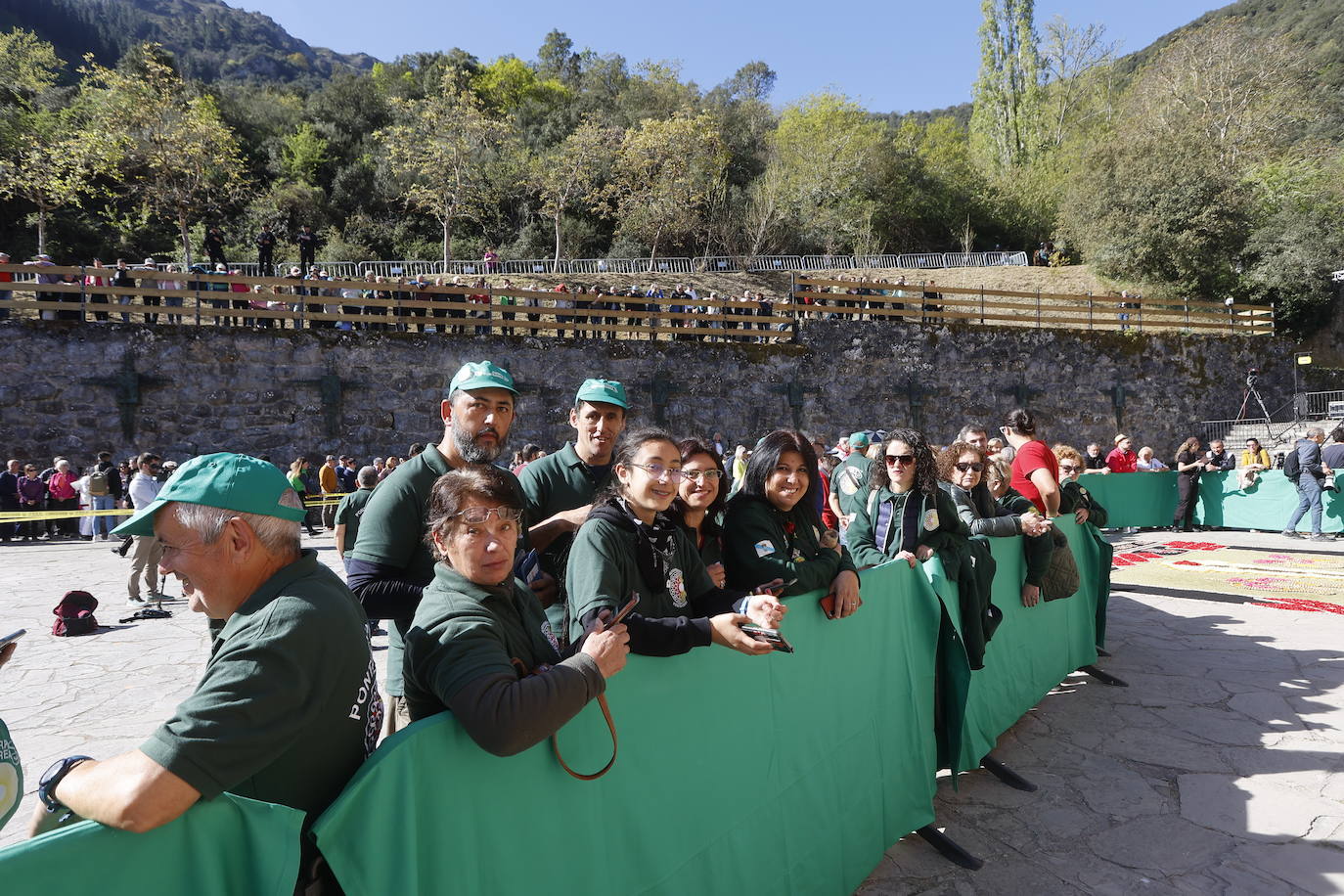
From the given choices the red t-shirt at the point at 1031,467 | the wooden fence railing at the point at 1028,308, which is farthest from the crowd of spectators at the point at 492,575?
the wooden fence railing at the point at 1028,308

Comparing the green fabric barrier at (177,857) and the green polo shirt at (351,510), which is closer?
the green fabric barrier at (177,857)

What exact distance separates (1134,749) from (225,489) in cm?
469

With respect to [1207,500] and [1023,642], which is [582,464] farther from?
[1207,500]

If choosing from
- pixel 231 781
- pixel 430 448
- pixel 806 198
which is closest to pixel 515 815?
pixel 231 781

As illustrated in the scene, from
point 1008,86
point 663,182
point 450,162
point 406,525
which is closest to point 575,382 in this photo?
point 406,525

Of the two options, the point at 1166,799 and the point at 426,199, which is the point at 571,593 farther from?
the point at 426,199

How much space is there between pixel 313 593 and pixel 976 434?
15.0ft

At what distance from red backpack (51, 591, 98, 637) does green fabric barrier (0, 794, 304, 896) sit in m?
7.33

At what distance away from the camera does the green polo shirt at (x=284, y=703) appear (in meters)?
1.30

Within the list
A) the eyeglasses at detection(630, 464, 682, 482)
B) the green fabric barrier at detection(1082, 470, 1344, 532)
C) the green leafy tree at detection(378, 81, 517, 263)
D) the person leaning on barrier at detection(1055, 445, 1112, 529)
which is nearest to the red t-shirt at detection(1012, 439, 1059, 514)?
the person leaning on barrier at detection(1055, 445, 1112, 529)

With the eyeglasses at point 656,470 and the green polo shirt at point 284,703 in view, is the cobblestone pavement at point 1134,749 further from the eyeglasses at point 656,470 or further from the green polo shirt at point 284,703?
the green polo shirt at point 284,703

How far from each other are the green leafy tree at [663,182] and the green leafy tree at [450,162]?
584 centimetres

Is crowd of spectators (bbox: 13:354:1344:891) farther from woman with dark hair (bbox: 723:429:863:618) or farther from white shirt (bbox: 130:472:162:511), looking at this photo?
white shirt (bbox: 130:472:162:511)

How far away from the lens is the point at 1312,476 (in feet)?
39.0
